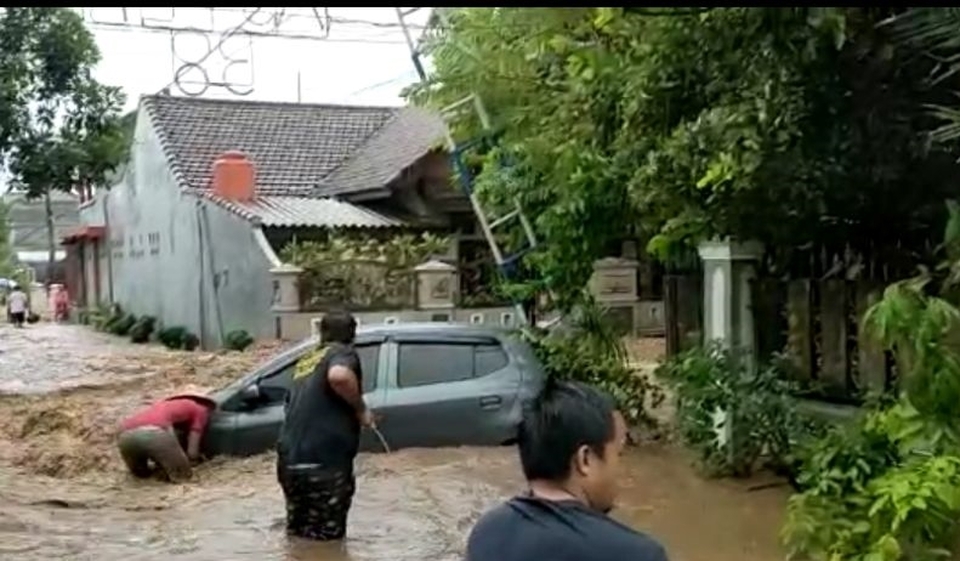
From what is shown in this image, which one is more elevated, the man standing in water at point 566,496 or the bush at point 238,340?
the man standing in water at point 566,496

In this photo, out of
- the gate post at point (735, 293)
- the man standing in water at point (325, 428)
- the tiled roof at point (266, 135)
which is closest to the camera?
the man standing in water at point (325, 428)

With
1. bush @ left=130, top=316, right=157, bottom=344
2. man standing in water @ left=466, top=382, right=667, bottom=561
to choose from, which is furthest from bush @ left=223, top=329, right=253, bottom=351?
man standing in water @ left=466, top=382, right=667, bottom=561

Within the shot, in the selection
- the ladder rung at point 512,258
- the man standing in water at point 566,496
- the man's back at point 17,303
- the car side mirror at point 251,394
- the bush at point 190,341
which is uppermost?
the ladder rung at point 512,258

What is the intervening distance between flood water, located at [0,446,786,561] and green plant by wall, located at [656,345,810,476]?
8.1 inches

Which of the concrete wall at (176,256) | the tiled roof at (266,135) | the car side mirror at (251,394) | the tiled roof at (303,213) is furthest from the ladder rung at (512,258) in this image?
the tiled roof at (266,135)

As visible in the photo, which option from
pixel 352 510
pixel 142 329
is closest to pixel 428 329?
pixel 352 510

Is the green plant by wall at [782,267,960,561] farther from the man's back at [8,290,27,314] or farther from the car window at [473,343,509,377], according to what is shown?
the man's back at [8,290,27,314]

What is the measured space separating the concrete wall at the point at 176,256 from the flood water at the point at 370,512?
13273 millimetres

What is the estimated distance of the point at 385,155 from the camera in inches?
1096

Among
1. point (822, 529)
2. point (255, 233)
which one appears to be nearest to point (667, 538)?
point (822, 529)

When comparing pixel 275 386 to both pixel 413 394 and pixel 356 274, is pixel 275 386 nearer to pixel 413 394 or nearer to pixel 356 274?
pixel 413 394

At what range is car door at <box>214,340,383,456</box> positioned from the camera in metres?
9.74

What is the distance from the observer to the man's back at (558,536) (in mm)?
2557

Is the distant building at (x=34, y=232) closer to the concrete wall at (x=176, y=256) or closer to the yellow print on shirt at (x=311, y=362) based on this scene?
the concrete wall at (x=176, y=256)
